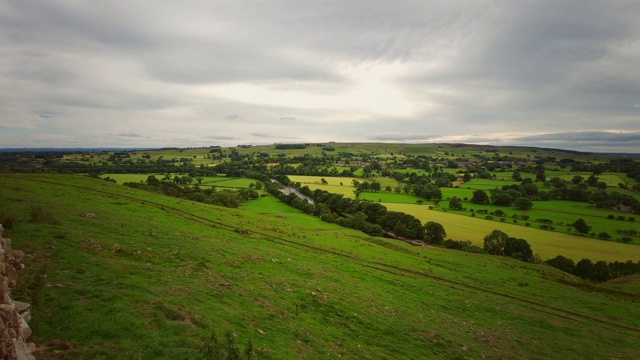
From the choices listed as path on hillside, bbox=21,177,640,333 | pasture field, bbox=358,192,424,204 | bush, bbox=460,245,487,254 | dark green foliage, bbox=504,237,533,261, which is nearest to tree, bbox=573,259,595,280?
dark green foliage, bbox=504,237,533,261

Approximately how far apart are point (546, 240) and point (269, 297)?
7431 cm

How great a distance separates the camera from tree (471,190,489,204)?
10294cm

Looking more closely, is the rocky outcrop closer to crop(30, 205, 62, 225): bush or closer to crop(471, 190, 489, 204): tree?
crop(30, 205, 62, 225): bush

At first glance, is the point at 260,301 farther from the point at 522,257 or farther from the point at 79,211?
the point at 522,257

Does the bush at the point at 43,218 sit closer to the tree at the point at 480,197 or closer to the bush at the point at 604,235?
the bush at the point at 604,235

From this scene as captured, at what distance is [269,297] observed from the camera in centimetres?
1917

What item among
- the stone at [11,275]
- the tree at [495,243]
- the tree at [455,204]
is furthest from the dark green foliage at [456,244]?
the stone at [11,275]

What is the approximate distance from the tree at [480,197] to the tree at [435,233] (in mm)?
45287

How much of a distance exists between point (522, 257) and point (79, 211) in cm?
7372

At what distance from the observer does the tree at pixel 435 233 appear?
67.2m

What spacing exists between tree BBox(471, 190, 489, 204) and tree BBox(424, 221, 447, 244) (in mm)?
45287

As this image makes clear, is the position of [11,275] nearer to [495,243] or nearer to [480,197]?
[495,243]

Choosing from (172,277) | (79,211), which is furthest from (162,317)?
(79,211)

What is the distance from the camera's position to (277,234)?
42.4 m
